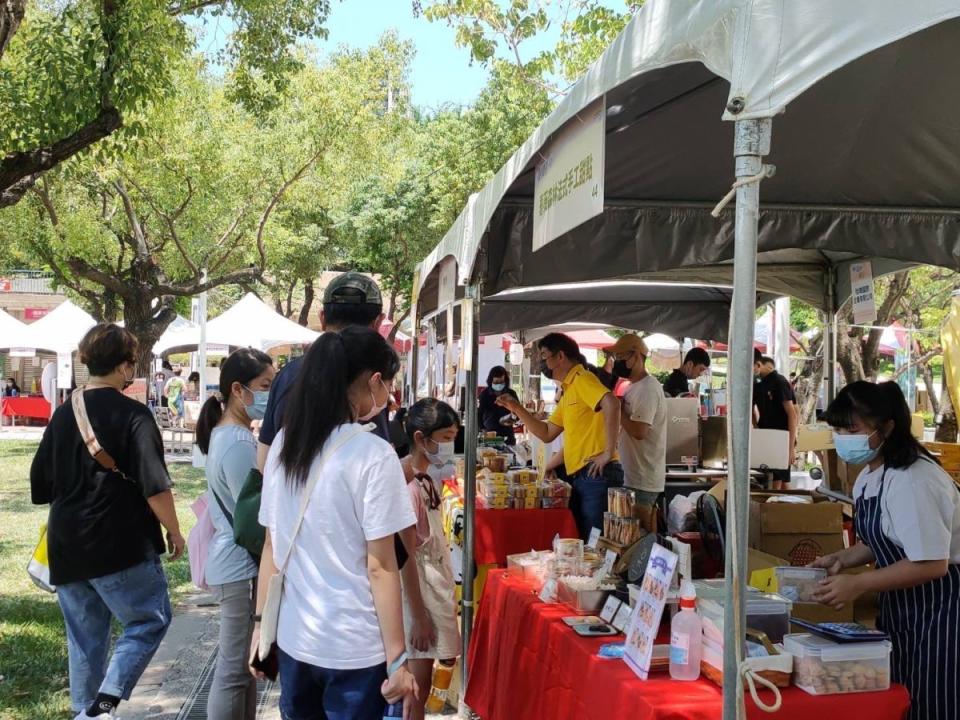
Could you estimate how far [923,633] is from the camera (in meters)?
3.11

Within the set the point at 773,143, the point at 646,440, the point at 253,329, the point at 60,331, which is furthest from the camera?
the point at 60,331

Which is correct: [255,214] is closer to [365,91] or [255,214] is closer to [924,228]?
[365,91]

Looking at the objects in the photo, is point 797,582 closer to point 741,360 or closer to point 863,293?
point 741,360

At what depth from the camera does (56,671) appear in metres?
5.57

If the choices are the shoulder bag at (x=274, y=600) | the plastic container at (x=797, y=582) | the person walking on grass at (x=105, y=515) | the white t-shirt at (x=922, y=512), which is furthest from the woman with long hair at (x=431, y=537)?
the white t-shirt at (x=922, y=512)

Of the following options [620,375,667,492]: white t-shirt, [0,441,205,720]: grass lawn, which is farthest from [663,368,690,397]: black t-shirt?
[0,441,205,720]: grass lawn

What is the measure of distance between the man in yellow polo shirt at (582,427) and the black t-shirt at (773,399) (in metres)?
3.80

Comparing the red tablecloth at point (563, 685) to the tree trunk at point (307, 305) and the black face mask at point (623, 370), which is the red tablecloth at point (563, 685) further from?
the tree trunk at point (307, 305)

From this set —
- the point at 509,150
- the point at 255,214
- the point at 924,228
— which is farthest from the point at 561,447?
the point at 255,214

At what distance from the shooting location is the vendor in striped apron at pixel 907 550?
2988 mm

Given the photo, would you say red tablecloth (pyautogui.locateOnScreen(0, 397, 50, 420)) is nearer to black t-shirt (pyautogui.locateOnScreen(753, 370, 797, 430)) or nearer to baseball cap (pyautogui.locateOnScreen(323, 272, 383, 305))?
black t-shirt (pyautogui.locateOnScreen(753, 370, 797, 430))

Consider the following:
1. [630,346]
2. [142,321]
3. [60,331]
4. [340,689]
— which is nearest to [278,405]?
[340,689]

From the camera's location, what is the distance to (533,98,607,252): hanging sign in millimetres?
2625

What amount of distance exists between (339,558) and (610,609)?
123 cm
